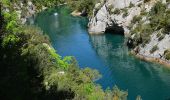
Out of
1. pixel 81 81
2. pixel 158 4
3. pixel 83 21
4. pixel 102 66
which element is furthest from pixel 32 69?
pixel 83 21

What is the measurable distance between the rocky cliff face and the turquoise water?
2.99 metres

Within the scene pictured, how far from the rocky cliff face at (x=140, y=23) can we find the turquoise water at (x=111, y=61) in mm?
2988

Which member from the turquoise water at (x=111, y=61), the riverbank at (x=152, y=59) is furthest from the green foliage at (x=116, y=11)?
the riverbank at (x=152, y=59)

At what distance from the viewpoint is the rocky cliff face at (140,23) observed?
76.8 meters

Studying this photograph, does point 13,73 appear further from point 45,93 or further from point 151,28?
point 151,28

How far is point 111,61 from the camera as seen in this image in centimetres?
7450

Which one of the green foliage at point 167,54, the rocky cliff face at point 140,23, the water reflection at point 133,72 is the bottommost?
the water reflection at point 133,72

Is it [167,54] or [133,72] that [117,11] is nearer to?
[167,54]

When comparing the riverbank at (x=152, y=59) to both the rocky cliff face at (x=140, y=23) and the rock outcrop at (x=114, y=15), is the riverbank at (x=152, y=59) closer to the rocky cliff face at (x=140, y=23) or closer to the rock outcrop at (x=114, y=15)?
the rocky cliff face at (x=140, y=23)

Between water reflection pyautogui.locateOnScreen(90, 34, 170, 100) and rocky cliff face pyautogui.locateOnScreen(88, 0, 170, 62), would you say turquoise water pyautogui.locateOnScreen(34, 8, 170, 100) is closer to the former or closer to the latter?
water reflection pyautogui.locateOnScreen(90, 34, 170, 100)

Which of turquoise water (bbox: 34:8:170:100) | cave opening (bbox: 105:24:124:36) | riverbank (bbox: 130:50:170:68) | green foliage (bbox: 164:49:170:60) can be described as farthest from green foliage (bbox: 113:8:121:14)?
green foliage (bbox: 164:49:170:60)

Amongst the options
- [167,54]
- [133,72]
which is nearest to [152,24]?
[167,54]

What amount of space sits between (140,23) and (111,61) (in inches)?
768

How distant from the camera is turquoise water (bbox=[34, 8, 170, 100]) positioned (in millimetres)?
56625
